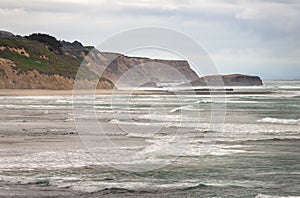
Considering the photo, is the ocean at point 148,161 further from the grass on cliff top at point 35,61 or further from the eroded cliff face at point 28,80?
the grass on cliff top at point 35,61

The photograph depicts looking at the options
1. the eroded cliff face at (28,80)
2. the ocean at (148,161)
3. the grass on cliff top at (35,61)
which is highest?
the grass on cliff top at (35,61)

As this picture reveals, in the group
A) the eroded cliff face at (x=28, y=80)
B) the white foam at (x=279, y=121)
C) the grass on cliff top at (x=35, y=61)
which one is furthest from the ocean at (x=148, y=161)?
the grass on cliff top at (x=35, y=61)

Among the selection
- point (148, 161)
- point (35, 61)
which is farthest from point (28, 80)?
point (148, 161)

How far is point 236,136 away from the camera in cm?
2775

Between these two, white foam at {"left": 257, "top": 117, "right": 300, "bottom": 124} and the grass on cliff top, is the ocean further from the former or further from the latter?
the grass on cliff top

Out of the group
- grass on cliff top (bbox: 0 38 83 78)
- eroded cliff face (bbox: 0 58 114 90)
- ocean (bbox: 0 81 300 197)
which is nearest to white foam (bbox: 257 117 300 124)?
ocean (bbox: 0 81 300 197)

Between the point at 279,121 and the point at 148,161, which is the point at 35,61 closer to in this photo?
the point at 279,121

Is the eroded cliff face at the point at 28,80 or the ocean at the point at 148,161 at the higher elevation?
the eroded cliff face at the point at 28,80

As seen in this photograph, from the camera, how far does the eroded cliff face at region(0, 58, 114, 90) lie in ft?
297

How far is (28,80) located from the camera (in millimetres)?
93875

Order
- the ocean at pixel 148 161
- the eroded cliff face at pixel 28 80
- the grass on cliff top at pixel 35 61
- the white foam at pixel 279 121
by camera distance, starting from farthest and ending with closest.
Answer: the grass on cliff top at pixel 35 61 < the eroded cliff face at pixel 28 80 < the white foam at pixel 279 121 < the ocean at pixel 148 161

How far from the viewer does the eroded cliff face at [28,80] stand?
90594 mm

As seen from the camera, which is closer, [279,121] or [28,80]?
[279,121]

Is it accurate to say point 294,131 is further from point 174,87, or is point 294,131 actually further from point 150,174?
point 174,87
